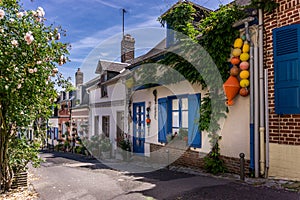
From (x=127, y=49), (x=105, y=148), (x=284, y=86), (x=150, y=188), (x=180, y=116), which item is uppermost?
(x=127, y=49)

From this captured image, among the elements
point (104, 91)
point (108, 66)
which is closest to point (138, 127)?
point (104, 91)

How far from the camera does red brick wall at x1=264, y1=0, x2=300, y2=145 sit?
17.0 ft

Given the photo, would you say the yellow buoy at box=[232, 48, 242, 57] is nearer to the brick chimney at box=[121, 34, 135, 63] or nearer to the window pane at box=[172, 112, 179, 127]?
the window pane at box=[172, 112, 179, 127]

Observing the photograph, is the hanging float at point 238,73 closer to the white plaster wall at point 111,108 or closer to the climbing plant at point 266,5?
the climbing plant at point 266,5

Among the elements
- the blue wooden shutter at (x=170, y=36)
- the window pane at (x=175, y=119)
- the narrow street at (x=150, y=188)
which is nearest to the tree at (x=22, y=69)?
the narrow street at (x=150, y=188)

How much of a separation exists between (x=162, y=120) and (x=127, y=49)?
9.68m

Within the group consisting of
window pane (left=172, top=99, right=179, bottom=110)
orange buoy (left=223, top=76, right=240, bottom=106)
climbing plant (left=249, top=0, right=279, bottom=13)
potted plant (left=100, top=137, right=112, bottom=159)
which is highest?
climbing plant (left=249, top=0, right=279, bottom=13)

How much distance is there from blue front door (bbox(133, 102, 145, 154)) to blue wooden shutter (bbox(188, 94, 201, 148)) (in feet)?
10.4

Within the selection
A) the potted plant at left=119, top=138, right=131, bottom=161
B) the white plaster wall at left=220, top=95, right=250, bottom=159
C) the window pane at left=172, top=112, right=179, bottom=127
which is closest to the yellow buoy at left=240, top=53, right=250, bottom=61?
the white plaster wall at left=220, top=95, right=250, bottom=159

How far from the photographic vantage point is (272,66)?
5586mm

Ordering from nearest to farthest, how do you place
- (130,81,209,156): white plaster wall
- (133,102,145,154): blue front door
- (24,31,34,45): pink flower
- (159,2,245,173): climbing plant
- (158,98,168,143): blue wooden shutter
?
1. (24,31,34,45): pink flower
2. (159,2,245,173): climbing plant
3. (130,81,209,156): white plaster wall
4. (158,98,168,143): blue wooden shutter
5. (133,102,145,154): blue front door

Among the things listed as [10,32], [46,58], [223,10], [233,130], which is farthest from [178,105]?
[10,32]

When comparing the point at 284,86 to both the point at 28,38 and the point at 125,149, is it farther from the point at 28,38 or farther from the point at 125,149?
the point at 125,149

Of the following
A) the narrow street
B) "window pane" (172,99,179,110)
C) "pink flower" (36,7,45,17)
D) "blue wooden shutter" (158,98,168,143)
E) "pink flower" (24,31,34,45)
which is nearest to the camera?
"pink flower" (24,31,34,45)
